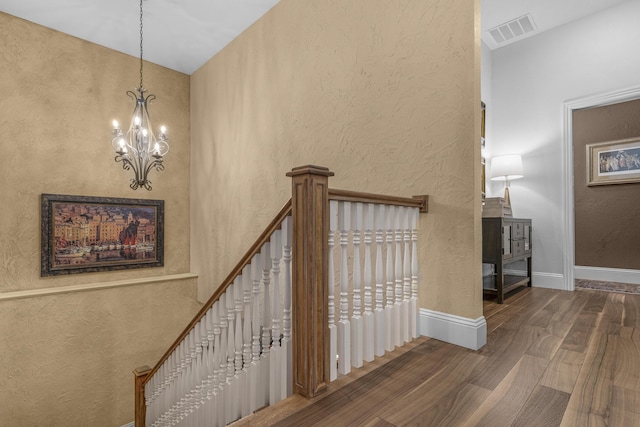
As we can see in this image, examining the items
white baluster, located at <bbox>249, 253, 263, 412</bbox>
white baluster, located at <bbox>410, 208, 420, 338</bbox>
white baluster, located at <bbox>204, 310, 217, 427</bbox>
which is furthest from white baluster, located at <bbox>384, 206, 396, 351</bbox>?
white baluster, located at <bbox>204, 310, 217, 427</bbox>

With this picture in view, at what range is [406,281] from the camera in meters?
2.05

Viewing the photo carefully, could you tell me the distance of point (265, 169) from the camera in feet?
11.4

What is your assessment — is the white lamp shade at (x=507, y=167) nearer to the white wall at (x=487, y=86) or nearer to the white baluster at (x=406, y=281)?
the white wall at (x=487, y=86)

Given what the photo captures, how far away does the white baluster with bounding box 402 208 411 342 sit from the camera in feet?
6.55

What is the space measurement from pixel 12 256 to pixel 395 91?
431 centimetres

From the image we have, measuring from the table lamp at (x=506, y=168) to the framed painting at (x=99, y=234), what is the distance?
177 inches

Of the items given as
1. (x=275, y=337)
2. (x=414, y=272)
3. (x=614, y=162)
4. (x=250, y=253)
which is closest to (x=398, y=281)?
(x=414, y=272)

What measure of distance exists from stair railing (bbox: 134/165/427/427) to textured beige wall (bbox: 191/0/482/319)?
260mm

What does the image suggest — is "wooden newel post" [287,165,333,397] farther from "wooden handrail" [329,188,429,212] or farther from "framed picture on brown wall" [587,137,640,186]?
"framed picture on brown wall" [587,137,640,186]

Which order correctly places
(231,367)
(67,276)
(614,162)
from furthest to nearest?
1. (67,276)
2. (614,162)
3. (231,367)

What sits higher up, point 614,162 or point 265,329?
point 614,162

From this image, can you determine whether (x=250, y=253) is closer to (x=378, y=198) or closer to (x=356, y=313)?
(x=356, y=313)

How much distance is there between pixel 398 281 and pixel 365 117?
1300 mm

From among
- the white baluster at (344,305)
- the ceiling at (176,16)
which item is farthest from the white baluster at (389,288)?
the ceiling at (176,16)
